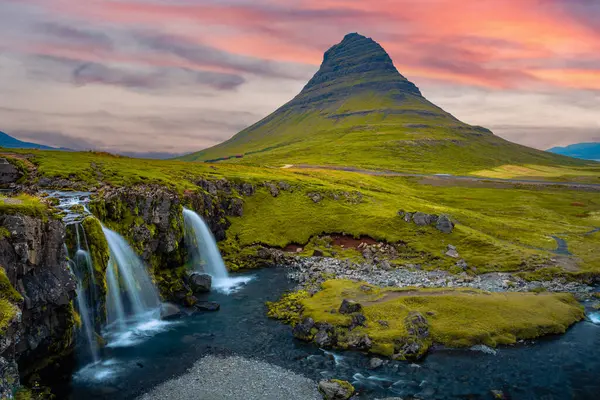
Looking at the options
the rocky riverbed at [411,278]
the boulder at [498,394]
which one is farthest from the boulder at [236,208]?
the boulder at [498,394]

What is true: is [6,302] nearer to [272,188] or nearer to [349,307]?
[349,307]

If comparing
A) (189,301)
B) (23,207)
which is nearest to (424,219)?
(189,301)

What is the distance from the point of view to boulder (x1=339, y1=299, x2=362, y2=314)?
4306 centimetres

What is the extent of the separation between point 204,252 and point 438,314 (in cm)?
4020

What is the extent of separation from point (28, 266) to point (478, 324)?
44742 millimetres

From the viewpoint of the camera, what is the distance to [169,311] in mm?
47000

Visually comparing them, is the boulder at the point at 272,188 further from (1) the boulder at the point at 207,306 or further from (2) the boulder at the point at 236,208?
(1) the boulder at the point at 207,306

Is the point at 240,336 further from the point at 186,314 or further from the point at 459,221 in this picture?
the point at 459,221

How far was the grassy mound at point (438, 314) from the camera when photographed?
1538 inches

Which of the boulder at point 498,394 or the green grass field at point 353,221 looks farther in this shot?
the green grass field at point 353,221

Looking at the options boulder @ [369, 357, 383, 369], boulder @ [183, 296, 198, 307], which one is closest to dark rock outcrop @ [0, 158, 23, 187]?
boulder @ [183, 296, 198, 307]

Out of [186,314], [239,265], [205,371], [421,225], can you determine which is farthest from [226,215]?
[205,371]

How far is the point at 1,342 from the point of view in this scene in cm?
2236

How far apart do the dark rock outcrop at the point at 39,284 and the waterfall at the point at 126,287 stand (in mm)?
7906
